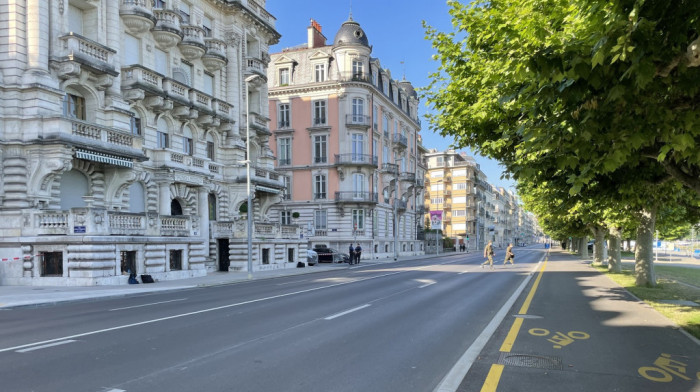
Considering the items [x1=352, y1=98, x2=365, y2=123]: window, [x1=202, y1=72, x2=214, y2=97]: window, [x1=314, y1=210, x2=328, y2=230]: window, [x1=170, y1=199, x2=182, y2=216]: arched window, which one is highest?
[x1=352, y1=98, x2=365, y2=123]: window

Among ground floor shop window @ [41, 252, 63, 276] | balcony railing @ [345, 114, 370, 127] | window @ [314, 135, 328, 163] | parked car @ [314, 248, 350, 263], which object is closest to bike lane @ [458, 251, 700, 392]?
ground floor shop window @ [41, 252, 63, 276]

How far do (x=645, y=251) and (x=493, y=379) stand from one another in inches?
582

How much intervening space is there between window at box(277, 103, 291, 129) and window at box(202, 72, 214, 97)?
64.5 ft

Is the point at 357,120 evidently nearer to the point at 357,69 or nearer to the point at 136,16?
the point at 357,69

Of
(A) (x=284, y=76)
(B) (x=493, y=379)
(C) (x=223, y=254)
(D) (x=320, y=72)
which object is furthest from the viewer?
→ (A) (x=284, y=76)

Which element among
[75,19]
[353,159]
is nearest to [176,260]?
[75,19]

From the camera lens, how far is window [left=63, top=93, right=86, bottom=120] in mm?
22297

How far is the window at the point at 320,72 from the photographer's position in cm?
5153

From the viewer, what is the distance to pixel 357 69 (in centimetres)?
5088

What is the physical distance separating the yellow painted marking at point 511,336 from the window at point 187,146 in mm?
24039

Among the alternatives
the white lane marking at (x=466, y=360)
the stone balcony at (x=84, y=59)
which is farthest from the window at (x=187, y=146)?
the white lane marking at (x=466, y=360)

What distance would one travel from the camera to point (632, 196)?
11469 millimetres

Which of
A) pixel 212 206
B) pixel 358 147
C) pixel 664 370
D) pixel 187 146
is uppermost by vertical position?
pixel 358 147

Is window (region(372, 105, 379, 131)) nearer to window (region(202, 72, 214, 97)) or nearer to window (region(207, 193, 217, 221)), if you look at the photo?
window (region(202, 72, 214, 97))
